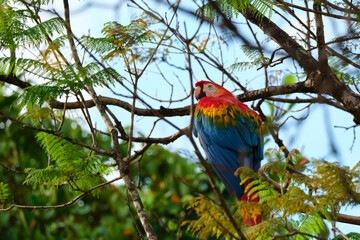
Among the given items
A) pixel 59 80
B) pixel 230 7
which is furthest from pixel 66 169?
pixel 230 7

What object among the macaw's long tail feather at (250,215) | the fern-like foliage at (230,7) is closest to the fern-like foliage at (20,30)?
the fern-like foliage at (230,7)

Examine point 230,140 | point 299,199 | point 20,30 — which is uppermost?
point 20,30

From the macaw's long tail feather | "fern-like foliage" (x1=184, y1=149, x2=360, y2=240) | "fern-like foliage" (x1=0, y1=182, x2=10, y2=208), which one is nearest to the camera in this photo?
"fern-like foliage" (x1=184, y1=149, x2=360, y2=240)

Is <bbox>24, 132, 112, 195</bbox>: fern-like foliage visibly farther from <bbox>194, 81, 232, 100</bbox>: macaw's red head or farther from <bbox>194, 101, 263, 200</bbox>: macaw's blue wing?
<bbox>194, 81, 232, 100</bbox>: macaw's red head

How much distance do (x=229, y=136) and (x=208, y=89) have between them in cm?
69

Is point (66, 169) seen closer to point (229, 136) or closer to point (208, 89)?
point (229, 136)

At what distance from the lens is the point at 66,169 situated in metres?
1.92

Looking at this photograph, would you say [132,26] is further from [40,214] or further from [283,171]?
[40,214]

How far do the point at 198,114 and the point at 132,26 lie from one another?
0.77m

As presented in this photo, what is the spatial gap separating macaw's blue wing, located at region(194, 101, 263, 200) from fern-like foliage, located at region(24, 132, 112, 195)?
596mm

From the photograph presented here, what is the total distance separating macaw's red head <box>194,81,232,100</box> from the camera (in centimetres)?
278

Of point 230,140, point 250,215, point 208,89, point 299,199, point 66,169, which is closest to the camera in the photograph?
point 299,199

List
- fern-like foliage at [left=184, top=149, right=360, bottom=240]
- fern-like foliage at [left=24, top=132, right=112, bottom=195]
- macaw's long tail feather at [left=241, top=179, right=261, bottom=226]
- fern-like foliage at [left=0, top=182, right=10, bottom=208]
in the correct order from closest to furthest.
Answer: fern-like foliage at [left=184, top=149, right=360, bottom=240] → macaw's long tail feather at [left=241, top=179, right=261, bottom=226] → fern-like foliage at [left=24, top=132, right=112, bottom=195] → fern-like foliage at [left=0, top=182, right=10, bottom=208]

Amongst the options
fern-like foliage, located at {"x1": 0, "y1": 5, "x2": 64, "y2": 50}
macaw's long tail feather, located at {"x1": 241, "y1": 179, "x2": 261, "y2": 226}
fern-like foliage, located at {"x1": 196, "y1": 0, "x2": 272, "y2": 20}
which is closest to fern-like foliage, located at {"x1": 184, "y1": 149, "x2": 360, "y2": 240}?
macaw's long tail feather, located at {"x1": 241, "y1": 179, "x2": 261, "y2": 226}
